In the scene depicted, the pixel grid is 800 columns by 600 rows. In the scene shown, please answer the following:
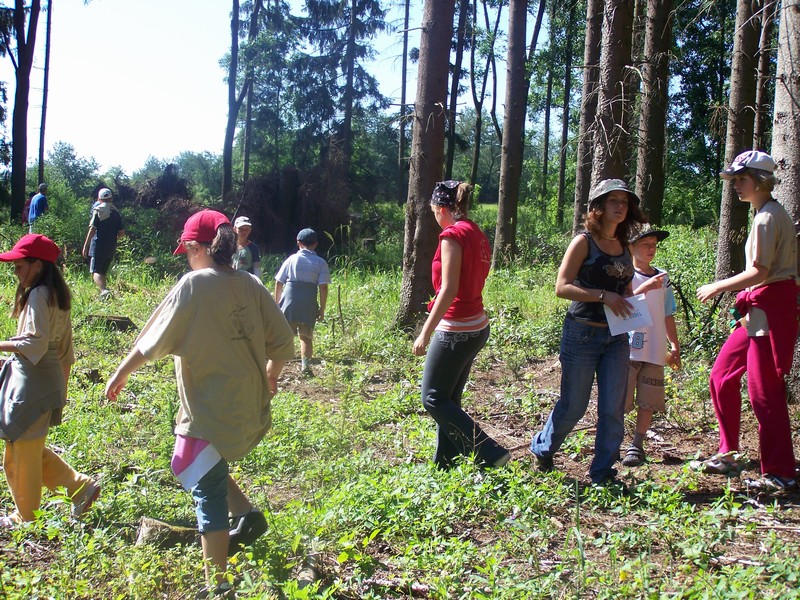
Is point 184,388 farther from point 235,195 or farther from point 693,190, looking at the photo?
point 693,190

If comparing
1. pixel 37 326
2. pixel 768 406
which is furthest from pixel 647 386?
pixel 37 326

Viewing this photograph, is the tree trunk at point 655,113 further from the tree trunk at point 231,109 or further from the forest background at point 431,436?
the tree trunk at point 231,109

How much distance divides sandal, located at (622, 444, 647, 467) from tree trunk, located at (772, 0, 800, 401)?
1.24 meters

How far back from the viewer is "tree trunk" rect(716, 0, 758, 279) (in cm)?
922

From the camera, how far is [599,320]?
4.46 m

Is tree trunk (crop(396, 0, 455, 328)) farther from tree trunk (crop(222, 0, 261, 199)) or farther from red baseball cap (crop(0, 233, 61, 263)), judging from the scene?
tree trunk (crop(222, 0, 261, 199))

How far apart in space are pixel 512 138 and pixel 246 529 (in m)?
13.7

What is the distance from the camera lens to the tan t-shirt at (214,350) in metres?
3.46

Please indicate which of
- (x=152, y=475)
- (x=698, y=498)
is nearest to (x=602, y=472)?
(x=698, y=498)

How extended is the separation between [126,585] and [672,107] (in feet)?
128

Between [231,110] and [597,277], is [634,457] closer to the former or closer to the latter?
[597,277]

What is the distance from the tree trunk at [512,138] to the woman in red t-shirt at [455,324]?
10409 millimetres

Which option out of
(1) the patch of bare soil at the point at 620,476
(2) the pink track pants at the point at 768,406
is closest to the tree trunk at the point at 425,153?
(1) the patch of bare soil at the point at 620,476

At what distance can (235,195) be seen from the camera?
2409 cm
